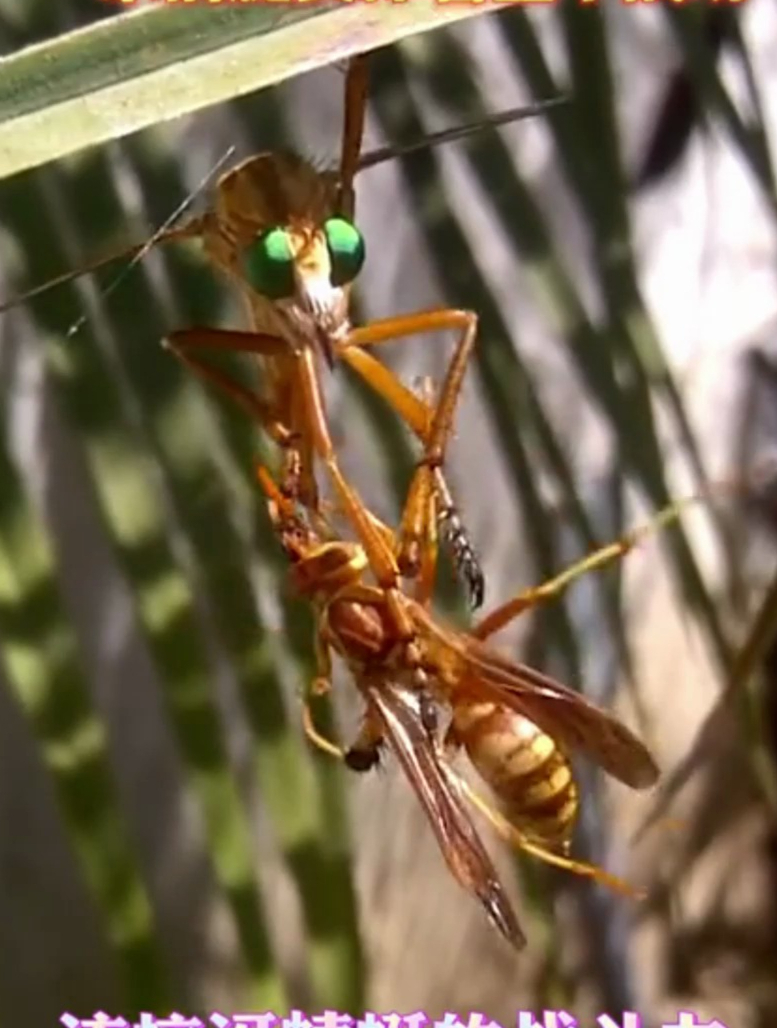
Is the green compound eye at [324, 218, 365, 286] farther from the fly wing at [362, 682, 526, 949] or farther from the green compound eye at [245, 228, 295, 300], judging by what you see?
the fly wing at [362, 682, 526, 949]

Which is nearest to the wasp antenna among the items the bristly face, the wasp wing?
the bristly face

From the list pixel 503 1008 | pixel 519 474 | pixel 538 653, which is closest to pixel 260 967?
pixel 519 474

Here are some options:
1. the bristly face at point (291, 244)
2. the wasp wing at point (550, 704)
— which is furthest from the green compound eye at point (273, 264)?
the wasp wing at point (550, 704)

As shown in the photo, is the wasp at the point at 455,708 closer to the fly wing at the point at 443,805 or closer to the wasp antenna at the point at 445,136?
the fly wing at the point at 443,805

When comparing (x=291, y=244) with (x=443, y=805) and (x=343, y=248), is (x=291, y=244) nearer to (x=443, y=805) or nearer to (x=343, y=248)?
(x=343, y=248)

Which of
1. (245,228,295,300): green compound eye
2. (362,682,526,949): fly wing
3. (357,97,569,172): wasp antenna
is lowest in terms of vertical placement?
(362,682,526,949): fly wing

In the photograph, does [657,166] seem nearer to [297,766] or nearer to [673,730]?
[673,730]
